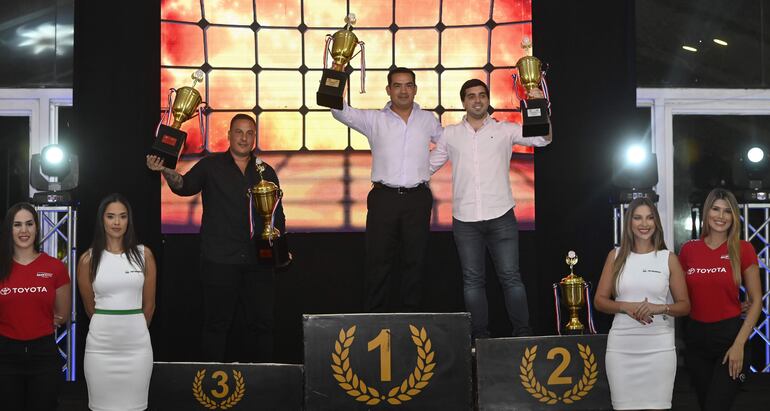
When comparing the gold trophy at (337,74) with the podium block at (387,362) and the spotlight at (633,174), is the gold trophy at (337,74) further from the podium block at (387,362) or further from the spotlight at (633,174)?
the spotlight at (633,174)

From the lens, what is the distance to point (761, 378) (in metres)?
4.81

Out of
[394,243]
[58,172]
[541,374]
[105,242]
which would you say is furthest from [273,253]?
[58,172]

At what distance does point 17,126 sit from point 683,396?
4.80m

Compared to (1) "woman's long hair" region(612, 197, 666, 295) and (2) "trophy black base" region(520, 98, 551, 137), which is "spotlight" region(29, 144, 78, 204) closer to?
(2) "trophy black base" region(520, 98, 551, 137)

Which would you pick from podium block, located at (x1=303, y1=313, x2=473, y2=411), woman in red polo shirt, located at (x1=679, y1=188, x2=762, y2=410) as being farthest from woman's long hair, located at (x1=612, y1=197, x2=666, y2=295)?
podium block, located at (x1=303, y1=313, x2=473, y2=411)

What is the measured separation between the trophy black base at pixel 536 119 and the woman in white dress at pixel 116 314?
6.35 ft

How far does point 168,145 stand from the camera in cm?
413

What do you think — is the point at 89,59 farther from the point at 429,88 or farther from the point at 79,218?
the point at 429,88

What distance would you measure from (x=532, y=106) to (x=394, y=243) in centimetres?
97

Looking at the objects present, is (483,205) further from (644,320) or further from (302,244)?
(302,244)

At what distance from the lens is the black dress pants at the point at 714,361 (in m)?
3.34

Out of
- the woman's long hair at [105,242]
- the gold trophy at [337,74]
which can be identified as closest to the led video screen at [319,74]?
the gold trophy at [337,74]

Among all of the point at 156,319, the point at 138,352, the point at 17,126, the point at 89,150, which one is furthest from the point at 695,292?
the point at 17,126

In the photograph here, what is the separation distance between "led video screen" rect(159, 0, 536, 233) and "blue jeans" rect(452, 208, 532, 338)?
1116mm
